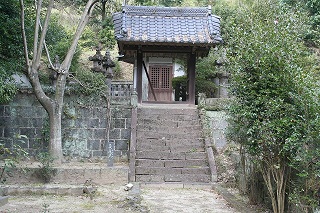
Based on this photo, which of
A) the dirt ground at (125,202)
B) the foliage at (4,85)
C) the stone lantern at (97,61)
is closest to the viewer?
the dirt ground at (125,202)

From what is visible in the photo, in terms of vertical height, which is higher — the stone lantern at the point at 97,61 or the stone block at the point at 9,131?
the stone lantern at the point at 97,61

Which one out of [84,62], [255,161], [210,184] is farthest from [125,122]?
[84,62]

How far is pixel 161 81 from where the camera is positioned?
17984 mm

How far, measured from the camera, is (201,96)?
1423 cm

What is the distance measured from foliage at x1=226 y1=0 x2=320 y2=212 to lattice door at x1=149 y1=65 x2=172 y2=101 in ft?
34.3

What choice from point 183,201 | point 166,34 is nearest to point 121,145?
point 183,201

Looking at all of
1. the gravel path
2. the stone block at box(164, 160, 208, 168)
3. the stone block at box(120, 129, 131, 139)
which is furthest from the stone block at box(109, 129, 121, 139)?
the gravel path

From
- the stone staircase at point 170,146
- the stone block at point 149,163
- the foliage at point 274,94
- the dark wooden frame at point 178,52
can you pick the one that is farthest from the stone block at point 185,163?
the foliage at point 274,94

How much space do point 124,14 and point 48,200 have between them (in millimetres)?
9170

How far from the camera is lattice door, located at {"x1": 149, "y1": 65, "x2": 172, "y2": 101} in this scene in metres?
17.6

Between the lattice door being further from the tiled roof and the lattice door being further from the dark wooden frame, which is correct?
the tiled roof

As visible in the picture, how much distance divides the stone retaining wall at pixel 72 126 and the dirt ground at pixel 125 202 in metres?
2.88

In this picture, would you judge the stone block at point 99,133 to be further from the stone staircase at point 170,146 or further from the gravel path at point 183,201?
the gravel path at point 183,201

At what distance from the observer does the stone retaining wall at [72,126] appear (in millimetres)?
12453
